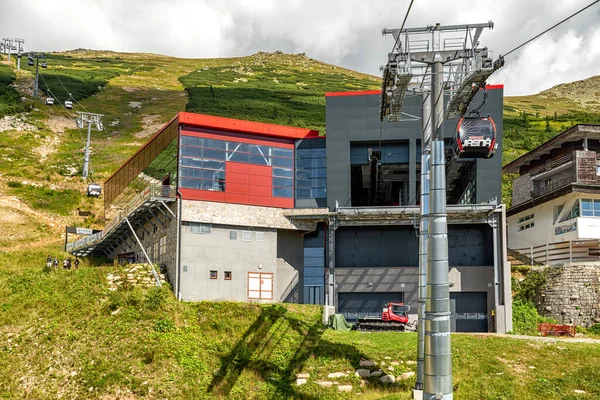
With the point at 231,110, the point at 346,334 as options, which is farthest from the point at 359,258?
the point at 231,110

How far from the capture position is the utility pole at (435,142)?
18375mm

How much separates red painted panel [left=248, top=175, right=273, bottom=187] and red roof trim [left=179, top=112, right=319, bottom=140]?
281 centimetres

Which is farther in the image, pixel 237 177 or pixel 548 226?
pixel 548 226

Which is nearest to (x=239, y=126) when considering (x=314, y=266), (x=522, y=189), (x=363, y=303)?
(x=314, y=266)

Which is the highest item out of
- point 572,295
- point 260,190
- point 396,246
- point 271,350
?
point 260,190

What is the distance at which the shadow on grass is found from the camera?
31.1 metres

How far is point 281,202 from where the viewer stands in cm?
4622

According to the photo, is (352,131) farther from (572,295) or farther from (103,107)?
(103,107)

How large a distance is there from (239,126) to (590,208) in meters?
23.7

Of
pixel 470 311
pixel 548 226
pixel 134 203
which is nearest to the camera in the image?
pixel 470 311

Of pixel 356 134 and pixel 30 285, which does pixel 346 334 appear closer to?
pixel 356 134

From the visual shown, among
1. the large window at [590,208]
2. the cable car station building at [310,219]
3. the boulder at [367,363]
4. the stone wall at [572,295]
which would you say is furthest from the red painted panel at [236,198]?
the large window at [590,208]

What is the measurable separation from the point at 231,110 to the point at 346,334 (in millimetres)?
76359

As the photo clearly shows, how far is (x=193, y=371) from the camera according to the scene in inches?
1260
